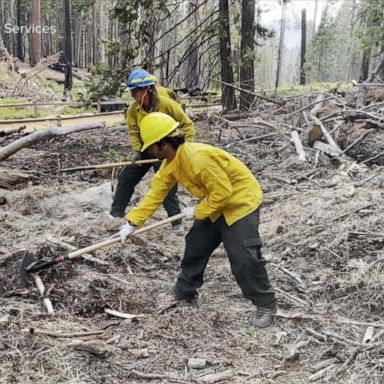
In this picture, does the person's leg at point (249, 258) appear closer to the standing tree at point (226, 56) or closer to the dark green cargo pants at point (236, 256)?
the dark green cargo pants at point (236, 256)

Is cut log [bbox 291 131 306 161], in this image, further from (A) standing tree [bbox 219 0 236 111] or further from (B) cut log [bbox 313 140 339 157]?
(A) standing tree [bbox 219 0 236 111]

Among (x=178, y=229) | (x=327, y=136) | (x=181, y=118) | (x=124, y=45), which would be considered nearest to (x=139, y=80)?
(x=181, y=118)

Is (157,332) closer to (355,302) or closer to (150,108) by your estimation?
(355,302)

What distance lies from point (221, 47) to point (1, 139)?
19.8 ft

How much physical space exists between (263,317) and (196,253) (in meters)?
0.70

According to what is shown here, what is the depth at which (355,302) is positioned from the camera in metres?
4.04

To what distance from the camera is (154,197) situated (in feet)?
12.8

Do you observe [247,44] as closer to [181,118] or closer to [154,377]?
[181,118]

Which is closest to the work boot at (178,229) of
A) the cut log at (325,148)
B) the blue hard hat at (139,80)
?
the blue hard hat at (139,80)

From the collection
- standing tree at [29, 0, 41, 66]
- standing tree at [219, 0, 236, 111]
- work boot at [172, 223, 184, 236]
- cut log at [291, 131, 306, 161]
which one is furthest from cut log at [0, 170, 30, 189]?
standing tree at [29, 0, 41, 66]

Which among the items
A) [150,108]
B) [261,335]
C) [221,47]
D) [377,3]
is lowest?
[261,335]

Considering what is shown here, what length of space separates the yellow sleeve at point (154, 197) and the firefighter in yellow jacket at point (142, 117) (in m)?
1.51

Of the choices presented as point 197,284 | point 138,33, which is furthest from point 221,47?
point 197,284

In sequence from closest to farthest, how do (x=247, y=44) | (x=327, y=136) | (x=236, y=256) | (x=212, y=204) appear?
(x=212, y=204), (x=236, y=256), (x=327, y=136), (x=247, y=44)
